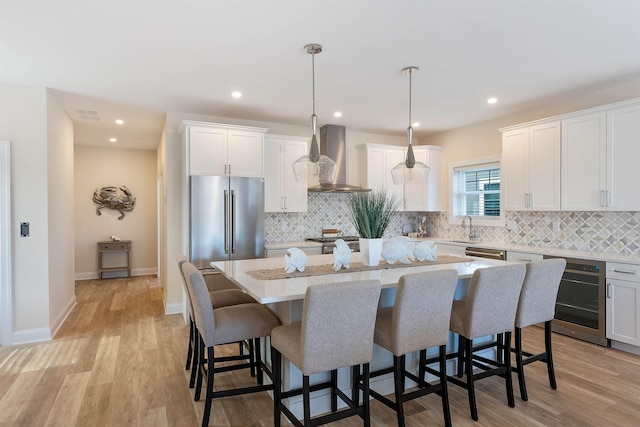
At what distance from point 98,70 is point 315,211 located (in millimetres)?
3338

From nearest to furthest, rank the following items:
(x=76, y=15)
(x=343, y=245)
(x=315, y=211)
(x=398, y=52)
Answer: (x=76, y=15), (x=343, y=245), (x=398, y=52), (x=315, y=211)

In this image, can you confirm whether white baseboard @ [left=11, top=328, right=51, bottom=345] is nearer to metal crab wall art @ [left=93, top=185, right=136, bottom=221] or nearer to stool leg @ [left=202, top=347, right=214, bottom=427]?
stool leg @ [left=202, top=347, right=214, bottom=427]

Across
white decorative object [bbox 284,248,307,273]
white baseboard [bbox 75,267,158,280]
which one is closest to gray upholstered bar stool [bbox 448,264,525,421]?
white decorative object [bbox 284,248,307,273]

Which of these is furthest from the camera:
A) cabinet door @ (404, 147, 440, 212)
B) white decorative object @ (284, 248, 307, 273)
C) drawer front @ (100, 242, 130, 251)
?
drawer front @ (100, 242, 130, 251)

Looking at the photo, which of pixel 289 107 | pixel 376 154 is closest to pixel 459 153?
pixel 376 154

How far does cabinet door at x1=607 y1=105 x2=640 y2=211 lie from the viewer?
138 inches

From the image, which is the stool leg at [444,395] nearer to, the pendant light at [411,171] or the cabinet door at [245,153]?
the pendant light at [411,171]

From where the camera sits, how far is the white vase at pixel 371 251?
2822mm

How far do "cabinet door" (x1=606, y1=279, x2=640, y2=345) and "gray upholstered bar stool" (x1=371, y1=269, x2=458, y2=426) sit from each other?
7.82 feet

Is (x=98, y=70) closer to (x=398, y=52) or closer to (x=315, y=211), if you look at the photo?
(x=398, y=52)

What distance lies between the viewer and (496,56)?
120 inches

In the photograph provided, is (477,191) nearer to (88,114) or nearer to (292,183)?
(292,183)

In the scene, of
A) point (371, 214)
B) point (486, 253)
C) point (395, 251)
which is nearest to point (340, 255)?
point (371, 214)

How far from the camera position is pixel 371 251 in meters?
2.82
